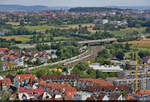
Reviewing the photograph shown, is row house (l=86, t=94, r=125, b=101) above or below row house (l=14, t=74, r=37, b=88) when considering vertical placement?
above

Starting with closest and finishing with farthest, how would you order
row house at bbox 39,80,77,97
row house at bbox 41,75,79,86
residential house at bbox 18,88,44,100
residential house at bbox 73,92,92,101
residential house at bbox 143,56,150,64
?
residential house at bbox 73,92,92,101 < residential house at bbox 18,88,44,100 < row house at bbox 39,80,77,97 < row house at bbox 41,75,79,86 < residential house at bbox 143,56,150,64

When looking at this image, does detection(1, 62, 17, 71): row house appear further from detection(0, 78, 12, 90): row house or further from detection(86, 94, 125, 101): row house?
detection(86, 94, 125, 101): row house

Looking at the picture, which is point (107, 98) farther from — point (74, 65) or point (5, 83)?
point (74, 65)

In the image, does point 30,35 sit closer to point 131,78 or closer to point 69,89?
point 131,78

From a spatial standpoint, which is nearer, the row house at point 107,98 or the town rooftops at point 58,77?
the row house at point 107,98

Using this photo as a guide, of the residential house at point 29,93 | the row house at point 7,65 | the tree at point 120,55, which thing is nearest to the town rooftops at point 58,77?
the residential house at point 29,93

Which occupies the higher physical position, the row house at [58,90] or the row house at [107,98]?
the row house at [107,98]

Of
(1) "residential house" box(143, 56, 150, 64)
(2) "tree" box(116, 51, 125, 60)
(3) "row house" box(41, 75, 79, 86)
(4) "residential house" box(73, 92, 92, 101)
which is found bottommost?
(2) "tree" box(116, 51, 125, 60)

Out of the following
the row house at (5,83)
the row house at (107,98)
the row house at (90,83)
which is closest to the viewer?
the row house at (107,98)

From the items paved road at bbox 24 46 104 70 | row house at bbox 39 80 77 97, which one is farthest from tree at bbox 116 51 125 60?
row house at bbox 39 80 77 97

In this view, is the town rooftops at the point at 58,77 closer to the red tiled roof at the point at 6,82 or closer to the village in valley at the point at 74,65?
the village in valley at the point at 74,65

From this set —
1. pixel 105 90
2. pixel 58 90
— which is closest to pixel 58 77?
pixel 58 90
